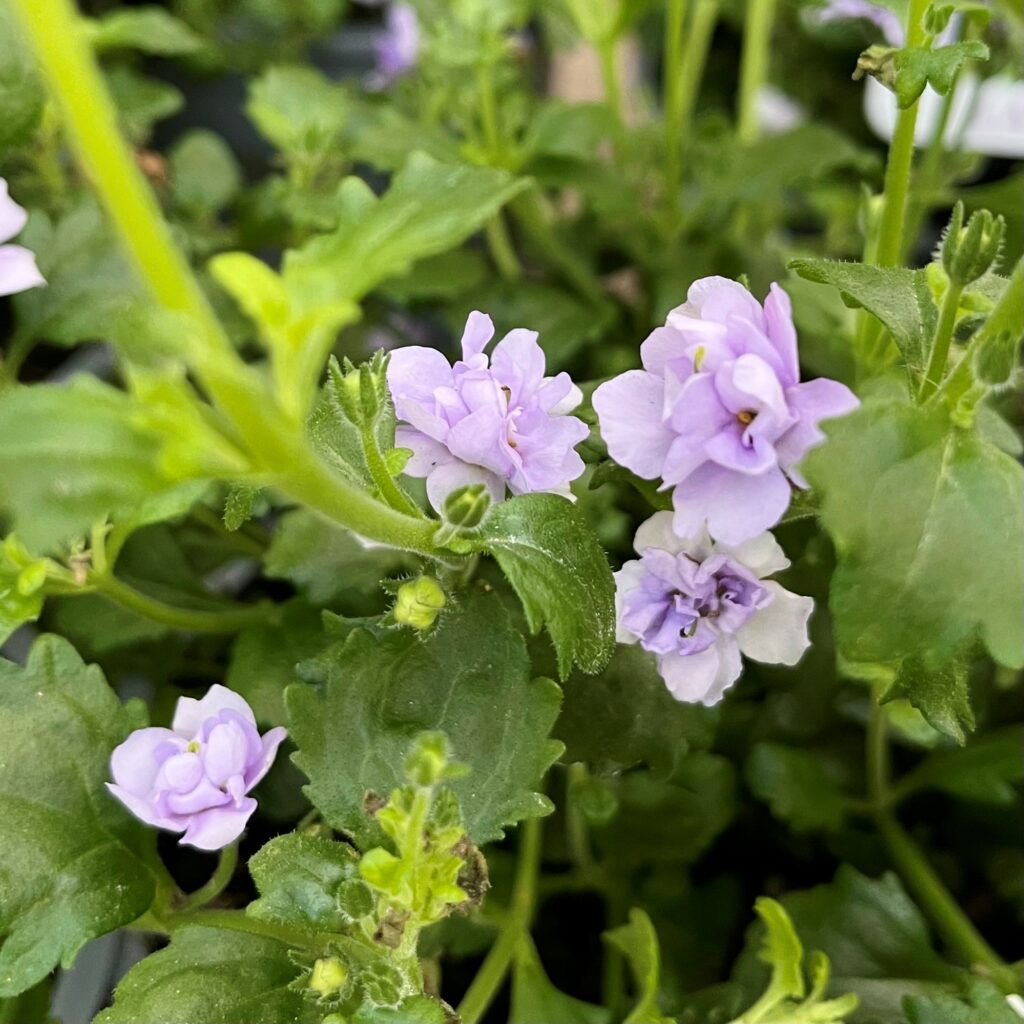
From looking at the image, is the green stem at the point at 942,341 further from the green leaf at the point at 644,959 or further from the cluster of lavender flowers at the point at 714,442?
the green leaf at the point at 644,959

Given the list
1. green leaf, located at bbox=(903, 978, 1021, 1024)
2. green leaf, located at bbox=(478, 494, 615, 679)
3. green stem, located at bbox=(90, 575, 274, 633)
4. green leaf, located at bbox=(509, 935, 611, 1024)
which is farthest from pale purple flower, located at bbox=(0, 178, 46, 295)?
green leaf, located at bbox=(903, 978, 1021, 1024)

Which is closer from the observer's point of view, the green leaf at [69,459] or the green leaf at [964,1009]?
the green leaf at [69,459]

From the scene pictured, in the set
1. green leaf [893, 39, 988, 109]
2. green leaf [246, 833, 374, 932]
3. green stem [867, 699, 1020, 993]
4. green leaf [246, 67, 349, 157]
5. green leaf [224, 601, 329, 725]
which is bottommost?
green stem [867, 699, 1020, 993]

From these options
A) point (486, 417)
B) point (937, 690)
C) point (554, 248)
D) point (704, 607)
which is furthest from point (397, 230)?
point (554, 248)

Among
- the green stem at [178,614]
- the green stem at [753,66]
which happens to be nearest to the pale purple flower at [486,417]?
the green stem at [178,614]

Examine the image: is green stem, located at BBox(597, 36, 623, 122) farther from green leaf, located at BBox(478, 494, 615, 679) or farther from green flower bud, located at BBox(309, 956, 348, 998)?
green flower bud, located at BBox(309, 956, 348, 998)

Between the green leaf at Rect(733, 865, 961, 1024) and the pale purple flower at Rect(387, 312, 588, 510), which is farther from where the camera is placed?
the green leaf at Rect(733, 865, 961, 1024)

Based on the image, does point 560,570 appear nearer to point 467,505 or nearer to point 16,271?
point 467,505
